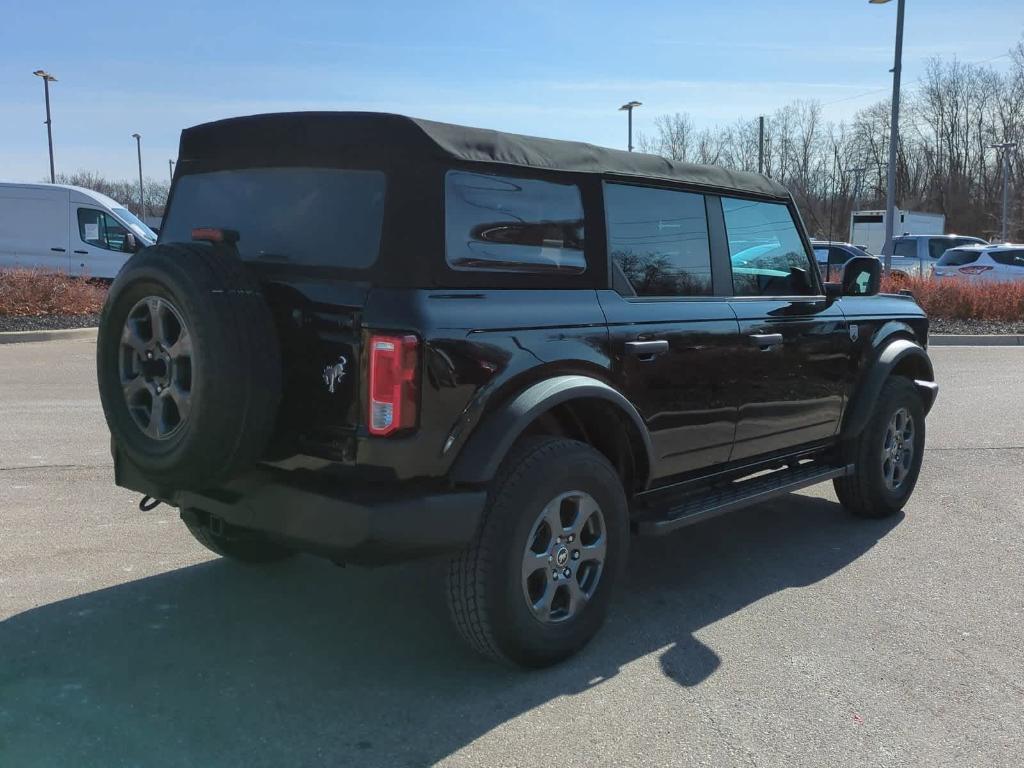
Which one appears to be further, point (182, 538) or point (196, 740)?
point (182, 538)

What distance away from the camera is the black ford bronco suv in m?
2.97

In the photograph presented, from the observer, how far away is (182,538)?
15.9ft

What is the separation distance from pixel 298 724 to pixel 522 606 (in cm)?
84

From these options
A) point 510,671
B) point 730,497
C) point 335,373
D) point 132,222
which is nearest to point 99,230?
point 132,222

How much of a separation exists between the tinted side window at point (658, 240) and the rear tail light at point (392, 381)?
1.16 m

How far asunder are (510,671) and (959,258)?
2349 centimetres

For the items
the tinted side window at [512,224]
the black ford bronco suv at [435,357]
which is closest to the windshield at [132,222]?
the black ford bronco suv at [435,357]

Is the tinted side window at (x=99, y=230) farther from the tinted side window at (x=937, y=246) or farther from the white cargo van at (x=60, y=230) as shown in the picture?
the tinted side window at (x=937, y=246)

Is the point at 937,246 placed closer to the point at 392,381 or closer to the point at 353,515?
the point at 392,381

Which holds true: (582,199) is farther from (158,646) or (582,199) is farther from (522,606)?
(158,646)

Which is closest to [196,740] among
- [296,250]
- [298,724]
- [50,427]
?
[298,724]

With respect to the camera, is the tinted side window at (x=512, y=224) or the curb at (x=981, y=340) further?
the curb at (x=981, y=340)

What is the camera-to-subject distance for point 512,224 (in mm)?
3434

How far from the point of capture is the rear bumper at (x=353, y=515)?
9.54 feet
